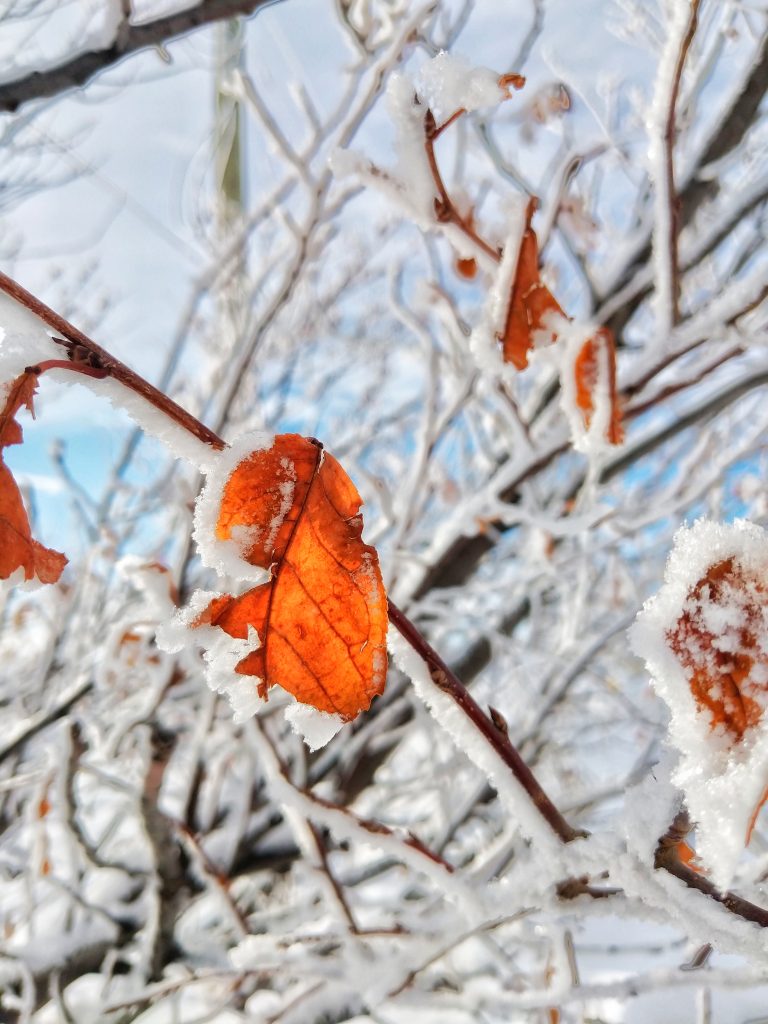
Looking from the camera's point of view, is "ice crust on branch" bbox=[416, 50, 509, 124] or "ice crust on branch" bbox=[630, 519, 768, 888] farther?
"ice crust on branch" bbox=[416, 50, 509, 124]

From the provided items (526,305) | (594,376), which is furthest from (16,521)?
(594,376)

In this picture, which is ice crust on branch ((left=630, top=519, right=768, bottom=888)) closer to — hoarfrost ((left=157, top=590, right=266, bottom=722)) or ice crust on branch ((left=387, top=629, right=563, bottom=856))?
ice crust on branch ((left=387, top=629, right=563, bottom=856))

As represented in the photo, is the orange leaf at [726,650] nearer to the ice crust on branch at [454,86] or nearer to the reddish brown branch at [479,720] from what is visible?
the reddish brown branch at [479,720]

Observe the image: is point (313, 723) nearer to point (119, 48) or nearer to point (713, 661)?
point (713, 661)

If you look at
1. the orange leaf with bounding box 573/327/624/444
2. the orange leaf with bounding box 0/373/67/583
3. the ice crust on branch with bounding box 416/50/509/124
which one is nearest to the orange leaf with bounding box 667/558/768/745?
the orange leaf with bounding box 0/373/67/583

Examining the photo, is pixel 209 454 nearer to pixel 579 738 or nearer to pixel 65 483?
pixel 65 483
